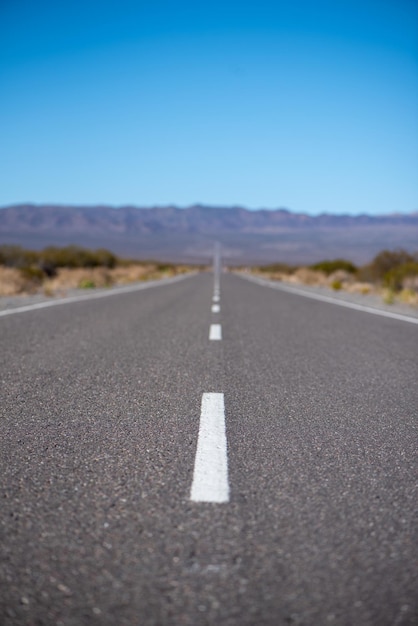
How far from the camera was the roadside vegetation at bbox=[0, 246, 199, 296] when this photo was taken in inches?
855

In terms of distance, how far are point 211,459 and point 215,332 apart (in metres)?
5.68

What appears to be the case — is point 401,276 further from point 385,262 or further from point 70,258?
point 70,258

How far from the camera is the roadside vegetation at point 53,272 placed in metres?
21.7

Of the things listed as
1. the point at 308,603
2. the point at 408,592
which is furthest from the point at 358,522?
→ the point at 308,603

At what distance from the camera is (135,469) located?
9.27ft

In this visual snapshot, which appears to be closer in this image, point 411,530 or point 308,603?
point 308,603

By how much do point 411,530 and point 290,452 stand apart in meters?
0.95

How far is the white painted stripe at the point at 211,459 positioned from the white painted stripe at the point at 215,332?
383 cm

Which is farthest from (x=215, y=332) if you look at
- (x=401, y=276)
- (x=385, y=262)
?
(x=385, y=262)

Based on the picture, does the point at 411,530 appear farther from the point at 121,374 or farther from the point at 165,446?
the point at 121,374

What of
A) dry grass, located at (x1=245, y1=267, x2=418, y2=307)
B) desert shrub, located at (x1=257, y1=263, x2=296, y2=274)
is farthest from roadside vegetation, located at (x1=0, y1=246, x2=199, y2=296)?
desert shrub, located at (x1=257, y1=263, x2=296, y2=274)

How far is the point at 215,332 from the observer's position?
28.2ft

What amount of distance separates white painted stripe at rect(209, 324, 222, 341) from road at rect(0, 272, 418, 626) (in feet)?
7.32

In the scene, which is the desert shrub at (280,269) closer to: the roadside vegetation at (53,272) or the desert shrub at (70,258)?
the roadside vegetation at (53,272)
